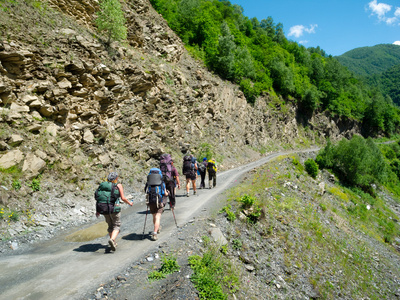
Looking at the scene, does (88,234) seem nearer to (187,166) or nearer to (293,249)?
(187,166)

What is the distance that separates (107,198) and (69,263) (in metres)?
1.72

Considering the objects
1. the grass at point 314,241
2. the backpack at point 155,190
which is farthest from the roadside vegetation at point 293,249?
the backpack at point 155,190

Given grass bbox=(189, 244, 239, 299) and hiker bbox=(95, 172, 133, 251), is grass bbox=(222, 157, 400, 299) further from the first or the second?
hiker bbox=(95, 172, 133, 251)

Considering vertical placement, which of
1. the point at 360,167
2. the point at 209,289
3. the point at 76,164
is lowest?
the point at 360,167

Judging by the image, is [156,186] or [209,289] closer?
[209,289]

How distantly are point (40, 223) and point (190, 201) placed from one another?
640cm

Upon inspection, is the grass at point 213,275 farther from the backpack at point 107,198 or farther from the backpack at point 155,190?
the backpack at point 107,198

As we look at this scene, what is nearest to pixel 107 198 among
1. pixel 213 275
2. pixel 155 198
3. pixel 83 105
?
pixel 155 198

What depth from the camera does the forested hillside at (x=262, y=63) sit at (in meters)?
36.0

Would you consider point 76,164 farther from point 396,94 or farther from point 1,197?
point 396,94

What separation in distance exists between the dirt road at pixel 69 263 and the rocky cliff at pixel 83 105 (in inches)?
95.1

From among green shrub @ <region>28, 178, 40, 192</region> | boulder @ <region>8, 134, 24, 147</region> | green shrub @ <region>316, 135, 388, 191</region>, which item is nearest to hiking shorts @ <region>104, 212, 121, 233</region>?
green shrub @ <region>28, 178, 40, 192</region>

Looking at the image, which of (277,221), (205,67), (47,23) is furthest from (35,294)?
(205,67)

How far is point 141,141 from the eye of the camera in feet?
56.3
